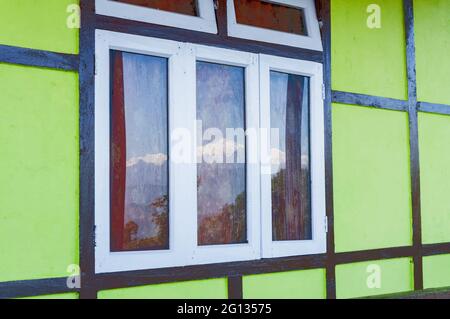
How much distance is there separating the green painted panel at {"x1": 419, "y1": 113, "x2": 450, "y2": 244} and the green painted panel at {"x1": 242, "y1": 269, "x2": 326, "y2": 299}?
4.29ft

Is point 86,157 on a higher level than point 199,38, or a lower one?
lower

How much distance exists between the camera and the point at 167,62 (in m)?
3.78

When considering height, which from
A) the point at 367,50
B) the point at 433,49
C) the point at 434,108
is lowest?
the point at 434,108

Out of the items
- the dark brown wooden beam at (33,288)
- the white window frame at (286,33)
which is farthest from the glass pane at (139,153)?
the white window frame at (286,33)

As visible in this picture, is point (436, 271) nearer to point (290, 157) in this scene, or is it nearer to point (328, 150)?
point (328, 150)

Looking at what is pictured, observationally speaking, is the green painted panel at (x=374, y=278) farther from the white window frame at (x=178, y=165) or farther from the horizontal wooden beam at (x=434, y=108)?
the horizontal wooden beam at (x=434, y=108)

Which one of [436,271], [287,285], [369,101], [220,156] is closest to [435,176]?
[436,271]

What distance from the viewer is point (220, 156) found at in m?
4.00

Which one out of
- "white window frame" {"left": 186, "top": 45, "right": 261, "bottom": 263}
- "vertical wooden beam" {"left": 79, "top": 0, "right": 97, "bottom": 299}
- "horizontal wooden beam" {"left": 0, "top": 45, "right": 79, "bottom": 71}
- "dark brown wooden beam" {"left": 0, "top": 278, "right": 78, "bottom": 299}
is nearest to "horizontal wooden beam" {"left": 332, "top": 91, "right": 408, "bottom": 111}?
"white window frame" {"left": 186, "top": 45, "right": 261, "bottom": 263}

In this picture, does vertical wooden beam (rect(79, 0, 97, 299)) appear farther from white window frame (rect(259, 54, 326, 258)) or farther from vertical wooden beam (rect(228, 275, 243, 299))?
white window frame (rect(259, 54, 326, 258))

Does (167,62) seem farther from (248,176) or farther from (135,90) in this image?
(248,176)

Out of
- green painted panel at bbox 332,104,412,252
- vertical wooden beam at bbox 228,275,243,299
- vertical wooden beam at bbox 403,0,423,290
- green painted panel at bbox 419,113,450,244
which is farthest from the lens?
green painted panel at bbox 419,113,450,244

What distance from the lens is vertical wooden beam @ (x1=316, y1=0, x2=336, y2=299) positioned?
14.6 ft

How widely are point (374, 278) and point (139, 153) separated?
2.26 m
